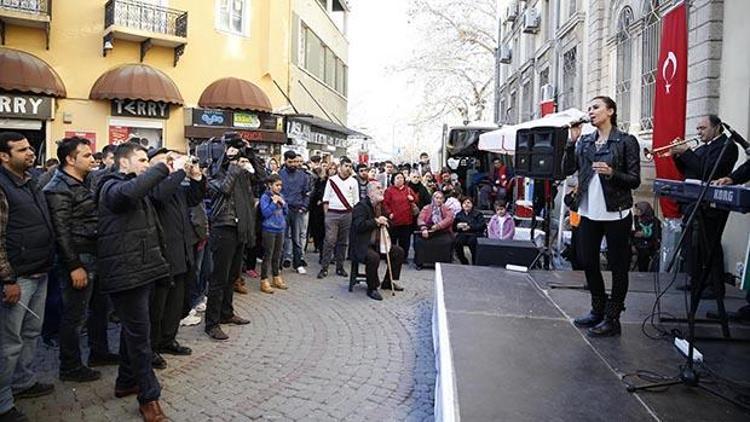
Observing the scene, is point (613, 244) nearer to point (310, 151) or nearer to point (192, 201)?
point (192, 201)

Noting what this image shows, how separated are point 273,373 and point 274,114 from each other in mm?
16362

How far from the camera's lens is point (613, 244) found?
4.81 metres

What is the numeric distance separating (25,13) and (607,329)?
16.6 meters

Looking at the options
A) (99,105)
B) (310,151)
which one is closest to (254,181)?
(99,105)

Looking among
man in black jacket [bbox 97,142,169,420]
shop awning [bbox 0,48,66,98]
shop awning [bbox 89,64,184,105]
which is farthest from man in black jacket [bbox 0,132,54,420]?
shop awning [bbox 89,64,184,105]

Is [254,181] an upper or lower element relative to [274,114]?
lower

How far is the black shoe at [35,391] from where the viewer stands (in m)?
4.71

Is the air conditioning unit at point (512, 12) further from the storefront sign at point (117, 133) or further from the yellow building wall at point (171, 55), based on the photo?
the storefront sign at point (117, 133)

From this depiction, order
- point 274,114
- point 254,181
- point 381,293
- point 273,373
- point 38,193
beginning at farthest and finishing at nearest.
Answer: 1. point 274,114
2. point 381,293
3. point 254,181
4. point 273,373
5. point 38,193

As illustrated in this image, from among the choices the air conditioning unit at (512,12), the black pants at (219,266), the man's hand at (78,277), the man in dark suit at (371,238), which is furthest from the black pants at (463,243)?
the air conditioning unit at (512,12)

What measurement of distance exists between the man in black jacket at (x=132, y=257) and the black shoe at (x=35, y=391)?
0.96 meters

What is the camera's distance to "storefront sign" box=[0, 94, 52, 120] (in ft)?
51.6

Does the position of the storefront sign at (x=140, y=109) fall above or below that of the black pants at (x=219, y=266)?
above

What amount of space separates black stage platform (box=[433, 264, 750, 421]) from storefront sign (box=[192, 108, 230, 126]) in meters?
14.0
